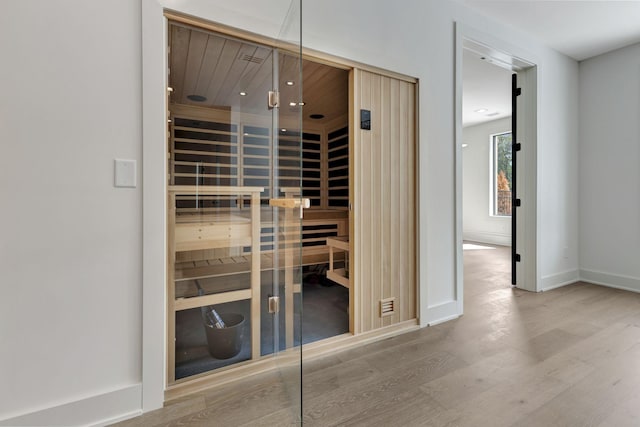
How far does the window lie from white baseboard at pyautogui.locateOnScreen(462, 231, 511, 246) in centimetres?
47

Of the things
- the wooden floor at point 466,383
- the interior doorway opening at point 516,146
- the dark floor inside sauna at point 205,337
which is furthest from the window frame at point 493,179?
the dark floor inside sauna at point 205,337

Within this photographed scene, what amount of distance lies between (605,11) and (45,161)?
4.29 meters

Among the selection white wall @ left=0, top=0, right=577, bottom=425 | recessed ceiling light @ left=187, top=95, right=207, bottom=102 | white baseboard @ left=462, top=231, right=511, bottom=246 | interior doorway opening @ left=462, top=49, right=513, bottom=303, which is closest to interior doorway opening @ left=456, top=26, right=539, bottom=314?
interior doorway opening @ left=462, top=49, right=513, bottom=303

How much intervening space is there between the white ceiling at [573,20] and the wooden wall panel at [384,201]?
4.05 feet

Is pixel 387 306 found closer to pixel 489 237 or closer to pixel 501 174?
pixel 489 237

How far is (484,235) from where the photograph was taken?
6.76 metres

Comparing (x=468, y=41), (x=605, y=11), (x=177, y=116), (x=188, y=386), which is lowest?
(x=188, y=386)

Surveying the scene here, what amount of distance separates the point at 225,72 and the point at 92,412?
1.83 m

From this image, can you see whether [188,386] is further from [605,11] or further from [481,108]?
[481,108]

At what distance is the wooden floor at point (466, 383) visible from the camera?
4.39ft

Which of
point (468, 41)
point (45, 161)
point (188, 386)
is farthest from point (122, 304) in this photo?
point (468, 41)

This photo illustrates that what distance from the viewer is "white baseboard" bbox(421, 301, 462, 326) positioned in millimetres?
2332

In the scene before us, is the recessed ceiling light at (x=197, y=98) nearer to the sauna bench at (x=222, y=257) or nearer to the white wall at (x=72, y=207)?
the white wall at (x=72, y=207)

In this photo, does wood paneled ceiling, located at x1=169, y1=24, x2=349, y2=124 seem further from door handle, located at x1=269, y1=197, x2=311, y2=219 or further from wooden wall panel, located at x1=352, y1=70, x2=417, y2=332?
wooden wall panel, located at x1=352, y1=70, x2=417, y2=332
